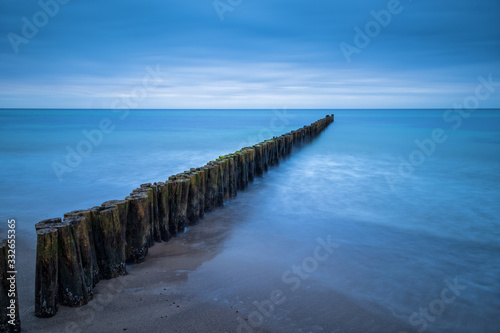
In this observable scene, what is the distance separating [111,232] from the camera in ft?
11.2

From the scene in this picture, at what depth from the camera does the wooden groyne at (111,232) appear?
2.80 meters

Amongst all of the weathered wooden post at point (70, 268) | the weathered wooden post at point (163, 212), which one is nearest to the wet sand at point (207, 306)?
the weathered wooden post at point (70, 268)

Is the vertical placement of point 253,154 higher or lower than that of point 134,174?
higher

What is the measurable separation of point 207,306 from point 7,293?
61.5 inches

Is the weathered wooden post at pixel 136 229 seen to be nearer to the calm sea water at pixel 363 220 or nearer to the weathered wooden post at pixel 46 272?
the calm sea water at pixel 363 220

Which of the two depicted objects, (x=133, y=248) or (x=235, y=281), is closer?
(x=235, y=281)

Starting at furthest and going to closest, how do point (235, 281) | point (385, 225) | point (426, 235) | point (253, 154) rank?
point (253, 154) → point (385, 225) → point (426, 235) → point (235, 281)

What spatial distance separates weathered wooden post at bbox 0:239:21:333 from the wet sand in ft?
0.67

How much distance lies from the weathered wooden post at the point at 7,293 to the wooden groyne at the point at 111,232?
0.24m

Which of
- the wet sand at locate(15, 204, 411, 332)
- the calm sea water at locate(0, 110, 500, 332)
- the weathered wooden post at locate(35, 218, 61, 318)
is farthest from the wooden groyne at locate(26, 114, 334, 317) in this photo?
the calm sea water at locate(0, 110, 500, 332)

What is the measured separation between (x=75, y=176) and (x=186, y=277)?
7827 mm

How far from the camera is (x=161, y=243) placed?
14.6ft

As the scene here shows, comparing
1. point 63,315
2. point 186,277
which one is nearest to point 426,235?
point 186,277

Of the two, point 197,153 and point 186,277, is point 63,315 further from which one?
point 197,153
